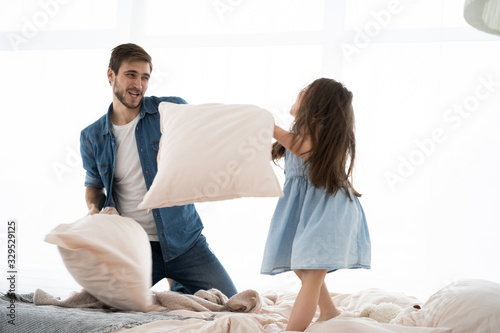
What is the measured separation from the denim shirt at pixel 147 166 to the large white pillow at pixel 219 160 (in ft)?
1.92

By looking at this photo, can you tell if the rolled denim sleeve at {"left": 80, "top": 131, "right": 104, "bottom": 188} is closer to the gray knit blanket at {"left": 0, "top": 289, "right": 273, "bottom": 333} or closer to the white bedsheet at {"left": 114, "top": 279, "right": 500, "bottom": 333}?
the gray knit blanket at {"left": 0, "top": 289, "right": 273, "bottom": 333}

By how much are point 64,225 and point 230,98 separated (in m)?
2.15

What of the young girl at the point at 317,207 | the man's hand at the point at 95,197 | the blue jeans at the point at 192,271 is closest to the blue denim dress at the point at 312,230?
the young girl at the point at 317,207

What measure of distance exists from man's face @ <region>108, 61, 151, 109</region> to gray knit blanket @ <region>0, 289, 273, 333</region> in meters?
0.84

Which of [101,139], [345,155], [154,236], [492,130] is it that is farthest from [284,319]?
[492,130]

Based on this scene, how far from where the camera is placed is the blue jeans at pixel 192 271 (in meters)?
2.04

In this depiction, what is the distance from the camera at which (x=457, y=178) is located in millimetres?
3266

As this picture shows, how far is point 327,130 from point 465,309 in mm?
627

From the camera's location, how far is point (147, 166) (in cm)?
204

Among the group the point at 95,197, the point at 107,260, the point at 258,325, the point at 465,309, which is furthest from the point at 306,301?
the point at 95,197

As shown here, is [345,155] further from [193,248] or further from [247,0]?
[247,0]

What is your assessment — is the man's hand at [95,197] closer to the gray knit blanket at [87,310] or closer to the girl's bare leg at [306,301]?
the gray knit blanket at [87,310]

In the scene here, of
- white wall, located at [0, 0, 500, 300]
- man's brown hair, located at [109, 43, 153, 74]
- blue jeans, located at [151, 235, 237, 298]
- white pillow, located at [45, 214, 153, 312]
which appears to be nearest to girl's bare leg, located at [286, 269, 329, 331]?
white pillow, located at [45, 214, 153, 312]

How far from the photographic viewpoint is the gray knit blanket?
1.33m
